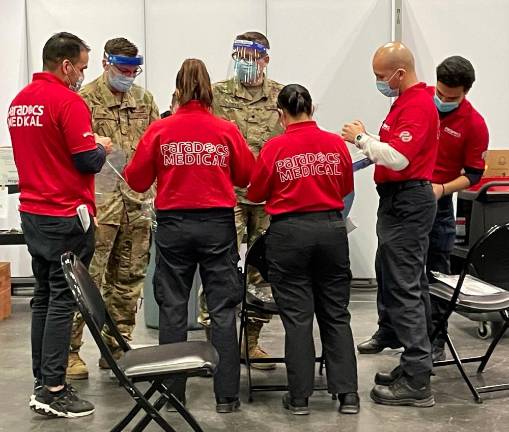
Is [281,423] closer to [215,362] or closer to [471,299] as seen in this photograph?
[215,362]

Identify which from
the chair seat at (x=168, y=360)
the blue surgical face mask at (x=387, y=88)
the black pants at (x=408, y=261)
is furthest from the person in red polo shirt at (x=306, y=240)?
the chair seat at (x=168, y=360)

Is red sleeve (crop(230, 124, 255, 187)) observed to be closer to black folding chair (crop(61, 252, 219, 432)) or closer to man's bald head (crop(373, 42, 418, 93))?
man's bald head (crop(373, 42, 418, 93))

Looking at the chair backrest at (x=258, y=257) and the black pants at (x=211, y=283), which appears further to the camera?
the chair backrest at (x=258, y=257)

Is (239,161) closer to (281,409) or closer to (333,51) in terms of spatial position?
(281,409)

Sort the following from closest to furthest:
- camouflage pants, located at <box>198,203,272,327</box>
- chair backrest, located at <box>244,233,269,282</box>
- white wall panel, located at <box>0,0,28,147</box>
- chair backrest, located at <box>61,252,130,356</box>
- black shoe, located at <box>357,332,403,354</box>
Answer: chair backrest, located at <box>61,252,130,356</box>
chair backrest, located at <box>244,233,269,282</box>
camouflage pants, located at <box>198,203,272,327</box>
black shoe, located at <box>357,332,403,354</box>
white wall panel, located at <box>0,0,28,147</box>

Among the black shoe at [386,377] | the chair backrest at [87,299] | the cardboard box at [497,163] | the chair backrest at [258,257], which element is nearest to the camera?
the chair backrest at [87,299]

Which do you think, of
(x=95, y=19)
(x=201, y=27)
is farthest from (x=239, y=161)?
(x=95, y=19)

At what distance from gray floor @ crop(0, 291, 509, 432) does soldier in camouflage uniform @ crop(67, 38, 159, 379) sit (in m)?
0.34

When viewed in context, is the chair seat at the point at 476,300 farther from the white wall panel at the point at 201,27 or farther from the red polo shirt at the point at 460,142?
the white wall panel at the point at 201,27

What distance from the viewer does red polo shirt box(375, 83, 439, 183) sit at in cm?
337

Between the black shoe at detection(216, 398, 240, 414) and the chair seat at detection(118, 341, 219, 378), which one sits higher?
the chair seat at detection(118, 341, 219, 378)

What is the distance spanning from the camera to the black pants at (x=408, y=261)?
3.51 metres

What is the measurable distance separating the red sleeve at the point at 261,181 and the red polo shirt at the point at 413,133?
531 mm

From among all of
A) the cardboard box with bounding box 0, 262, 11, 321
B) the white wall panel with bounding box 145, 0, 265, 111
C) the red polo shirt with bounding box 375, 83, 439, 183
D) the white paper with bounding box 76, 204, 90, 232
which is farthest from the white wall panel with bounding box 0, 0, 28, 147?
the red polo shirt with bounding box 375, 83, 439, 183
